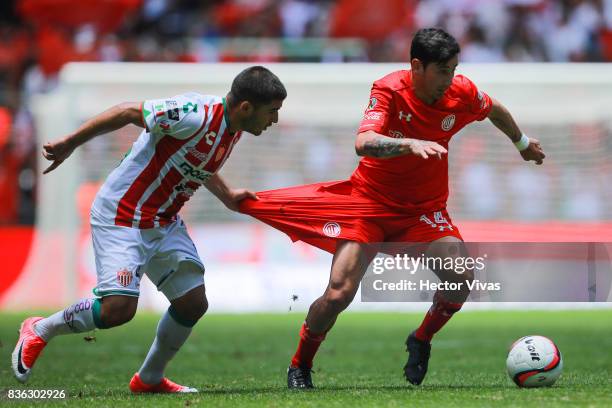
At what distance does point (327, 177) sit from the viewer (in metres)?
15.8

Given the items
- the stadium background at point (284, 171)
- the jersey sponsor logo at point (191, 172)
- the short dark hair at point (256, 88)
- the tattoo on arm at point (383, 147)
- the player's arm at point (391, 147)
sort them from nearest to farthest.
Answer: the player's arm at point (391, 147) → the tattoo on arm at point (383, 147) → the short dark hair at point (256, 88) → the jersey sponsor logo at point (191, 172) → the stadium background at point (284, 171)

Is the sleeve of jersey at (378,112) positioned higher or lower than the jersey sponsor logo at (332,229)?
higher

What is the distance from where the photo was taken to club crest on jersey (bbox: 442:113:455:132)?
713cm

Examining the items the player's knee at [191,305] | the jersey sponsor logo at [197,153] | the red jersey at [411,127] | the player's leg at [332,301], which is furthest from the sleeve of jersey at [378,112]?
the player's knee at [191,305]

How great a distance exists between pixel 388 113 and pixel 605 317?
29.0ft

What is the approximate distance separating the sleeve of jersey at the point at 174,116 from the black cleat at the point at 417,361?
2.07 m

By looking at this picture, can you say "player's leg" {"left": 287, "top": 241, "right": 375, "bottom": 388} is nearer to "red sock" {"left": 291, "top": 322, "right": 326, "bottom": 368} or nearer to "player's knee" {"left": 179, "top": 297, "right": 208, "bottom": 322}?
"red sock" {"left": 291, "top": 322, "right": 326, "bottom": 368}

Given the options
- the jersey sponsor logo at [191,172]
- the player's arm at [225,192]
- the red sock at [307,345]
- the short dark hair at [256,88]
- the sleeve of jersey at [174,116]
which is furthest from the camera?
the player's arm at [225,192]

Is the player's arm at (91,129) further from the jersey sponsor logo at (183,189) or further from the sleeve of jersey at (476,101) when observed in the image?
the sleeve of jersey at (476,101)

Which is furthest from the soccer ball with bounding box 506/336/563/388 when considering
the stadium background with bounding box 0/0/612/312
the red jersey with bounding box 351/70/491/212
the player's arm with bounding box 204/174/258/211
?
the stadium background with bounding box 0/0/612/312

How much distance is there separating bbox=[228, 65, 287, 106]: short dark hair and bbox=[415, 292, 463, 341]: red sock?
69.0 inches

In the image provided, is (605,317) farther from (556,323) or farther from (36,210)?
(36,210)

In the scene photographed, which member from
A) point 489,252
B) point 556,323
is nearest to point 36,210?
point 556,323

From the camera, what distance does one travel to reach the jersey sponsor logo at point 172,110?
6604 millimetres
